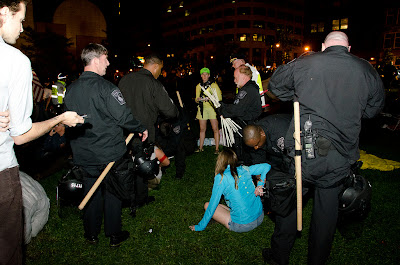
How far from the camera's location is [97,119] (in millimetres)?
3059

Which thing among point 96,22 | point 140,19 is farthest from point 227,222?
point 96,22

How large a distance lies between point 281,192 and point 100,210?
2.29 meters

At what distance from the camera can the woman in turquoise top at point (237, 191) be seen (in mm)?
3363

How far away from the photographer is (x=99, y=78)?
10.0ft

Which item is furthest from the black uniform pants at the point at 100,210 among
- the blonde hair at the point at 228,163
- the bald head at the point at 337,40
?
the bald head at the point at 337,40

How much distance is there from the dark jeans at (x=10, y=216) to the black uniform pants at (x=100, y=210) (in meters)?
1.44

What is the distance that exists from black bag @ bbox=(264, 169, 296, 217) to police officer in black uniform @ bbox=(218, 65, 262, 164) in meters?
1.83

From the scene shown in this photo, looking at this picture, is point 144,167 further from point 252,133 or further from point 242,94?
point 242,94

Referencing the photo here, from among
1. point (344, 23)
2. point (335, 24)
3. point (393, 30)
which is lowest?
point (393, 30)

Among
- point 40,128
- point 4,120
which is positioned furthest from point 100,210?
point 4,120

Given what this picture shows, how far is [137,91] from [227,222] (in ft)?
7.89

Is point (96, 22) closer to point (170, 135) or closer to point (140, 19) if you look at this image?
point (140, 19)

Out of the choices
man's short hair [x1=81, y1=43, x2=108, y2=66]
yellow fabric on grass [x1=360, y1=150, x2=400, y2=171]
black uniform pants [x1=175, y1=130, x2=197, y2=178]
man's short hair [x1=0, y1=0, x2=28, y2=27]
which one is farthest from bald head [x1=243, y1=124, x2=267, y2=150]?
yellow fabric on grass [x1=360, y1=150, x2=400, y2=171]

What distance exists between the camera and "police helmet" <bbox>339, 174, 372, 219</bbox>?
2.54 metres
